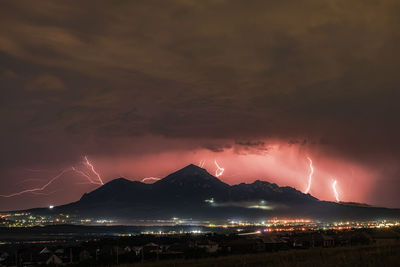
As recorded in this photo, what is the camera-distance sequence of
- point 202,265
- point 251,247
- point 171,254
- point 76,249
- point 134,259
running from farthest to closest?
point 76,249 < point 251,247 < point 171,254 < point 134,259 < point 202,265

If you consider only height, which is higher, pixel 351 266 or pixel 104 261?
pixel 351 266

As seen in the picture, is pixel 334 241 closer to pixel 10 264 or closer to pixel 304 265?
pixel 10 264

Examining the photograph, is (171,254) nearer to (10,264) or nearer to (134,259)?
(134,259)

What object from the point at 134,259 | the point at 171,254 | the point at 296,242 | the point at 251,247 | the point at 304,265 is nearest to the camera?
the point at 304,265

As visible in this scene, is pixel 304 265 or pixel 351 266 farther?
pixel 304 265

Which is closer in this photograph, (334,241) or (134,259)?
(134,259)

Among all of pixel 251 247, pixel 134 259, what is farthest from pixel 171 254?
pixel 251 247

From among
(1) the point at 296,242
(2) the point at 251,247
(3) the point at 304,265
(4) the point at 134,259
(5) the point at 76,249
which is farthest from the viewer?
(5) the point at 76,249

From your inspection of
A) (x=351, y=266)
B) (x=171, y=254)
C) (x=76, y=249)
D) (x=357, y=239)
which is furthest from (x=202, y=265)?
(x=76, y=249)

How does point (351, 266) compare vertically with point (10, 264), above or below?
above
